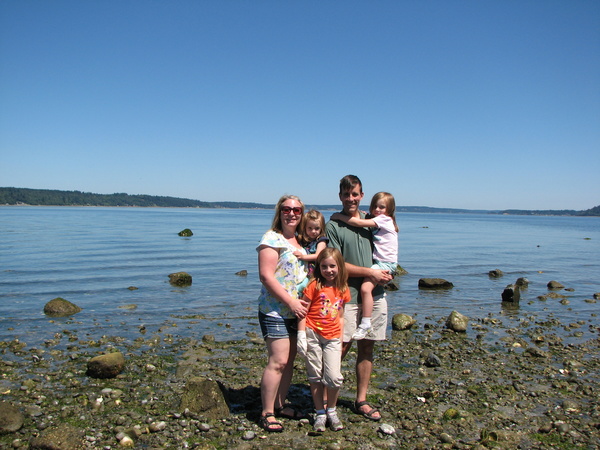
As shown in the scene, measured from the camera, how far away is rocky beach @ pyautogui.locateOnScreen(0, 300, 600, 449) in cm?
555

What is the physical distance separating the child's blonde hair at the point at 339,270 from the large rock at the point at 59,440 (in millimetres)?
3486

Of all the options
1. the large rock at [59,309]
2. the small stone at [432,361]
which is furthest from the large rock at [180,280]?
the small stone at [432,361]

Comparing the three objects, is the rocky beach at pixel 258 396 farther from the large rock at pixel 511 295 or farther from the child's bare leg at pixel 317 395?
the large rock at pixel 511 295

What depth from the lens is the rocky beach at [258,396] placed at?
5.55m

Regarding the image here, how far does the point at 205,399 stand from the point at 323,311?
2276 millimetres

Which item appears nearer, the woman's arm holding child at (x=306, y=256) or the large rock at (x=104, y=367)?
the woman's arm holding child at (x=306, y=256)

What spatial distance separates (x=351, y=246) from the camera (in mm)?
5777

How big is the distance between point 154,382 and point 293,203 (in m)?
4.29

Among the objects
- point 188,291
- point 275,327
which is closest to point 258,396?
point 275,327

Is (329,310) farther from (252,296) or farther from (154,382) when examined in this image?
(252,296)

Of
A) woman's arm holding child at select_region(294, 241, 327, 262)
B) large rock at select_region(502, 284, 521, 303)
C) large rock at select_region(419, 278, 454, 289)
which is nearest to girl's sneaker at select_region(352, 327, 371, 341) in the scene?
woman's arm holding child at select_region(294, 241, 327, 262)

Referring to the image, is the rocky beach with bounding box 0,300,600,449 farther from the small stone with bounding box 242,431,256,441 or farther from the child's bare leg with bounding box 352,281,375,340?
the child's bare leg with bounding box 352,281,375,340

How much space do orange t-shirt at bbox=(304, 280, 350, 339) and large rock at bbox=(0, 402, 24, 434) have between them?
3995mm

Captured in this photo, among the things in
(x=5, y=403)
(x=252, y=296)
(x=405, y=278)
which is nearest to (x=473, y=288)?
(x=405, y=278)
